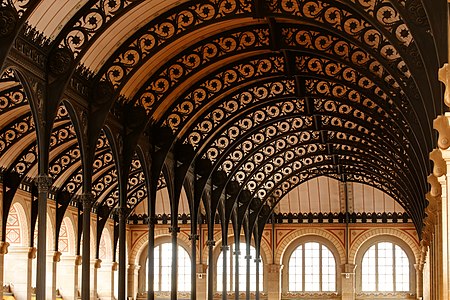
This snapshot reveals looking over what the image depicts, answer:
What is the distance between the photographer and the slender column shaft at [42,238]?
16.3 metres

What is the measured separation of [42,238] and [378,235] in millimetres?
35157

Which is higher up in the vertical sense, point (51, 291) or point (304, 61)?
point (304, 61)

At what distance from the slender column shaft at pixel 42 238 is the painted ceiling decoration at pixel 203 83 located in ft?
0.87

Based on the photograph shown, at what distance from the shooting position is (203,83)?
24.6m

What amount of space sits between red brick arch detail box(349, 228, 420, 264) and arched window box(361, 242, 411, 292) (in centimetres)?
58

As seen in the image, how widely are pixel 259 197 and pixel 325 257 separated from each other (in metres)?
9.08

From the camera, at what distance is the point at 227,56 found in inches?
872

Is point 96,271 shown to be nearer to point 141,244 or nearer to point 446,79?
point 141,244

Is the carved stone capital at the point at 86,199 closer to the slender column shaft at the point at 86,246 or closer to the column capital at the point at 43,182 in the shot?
the slender column shaft at the point at 86,246

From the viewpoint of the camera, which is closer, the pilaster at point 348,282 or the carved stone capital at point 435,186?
the carved stone capital at point 435,186

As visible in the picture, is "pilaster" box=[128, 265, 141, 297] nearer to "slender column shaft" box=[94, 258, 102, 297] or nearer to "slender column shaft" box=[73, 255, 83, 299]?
"slender column shaft" box=[94, 258, 102, 297]

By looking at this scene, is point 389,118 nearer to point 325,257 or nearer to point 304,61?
point 304,61

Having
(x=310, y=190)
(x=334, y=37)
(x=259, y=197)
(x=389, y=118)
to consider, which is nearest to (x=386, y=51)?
(x=334, y=37)

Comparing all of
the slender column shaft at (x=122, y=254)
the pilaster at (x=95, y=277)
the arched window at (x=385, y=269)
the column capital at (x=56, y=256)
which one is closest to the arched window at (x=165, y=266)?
the pilaster at (x=95, y=277)
